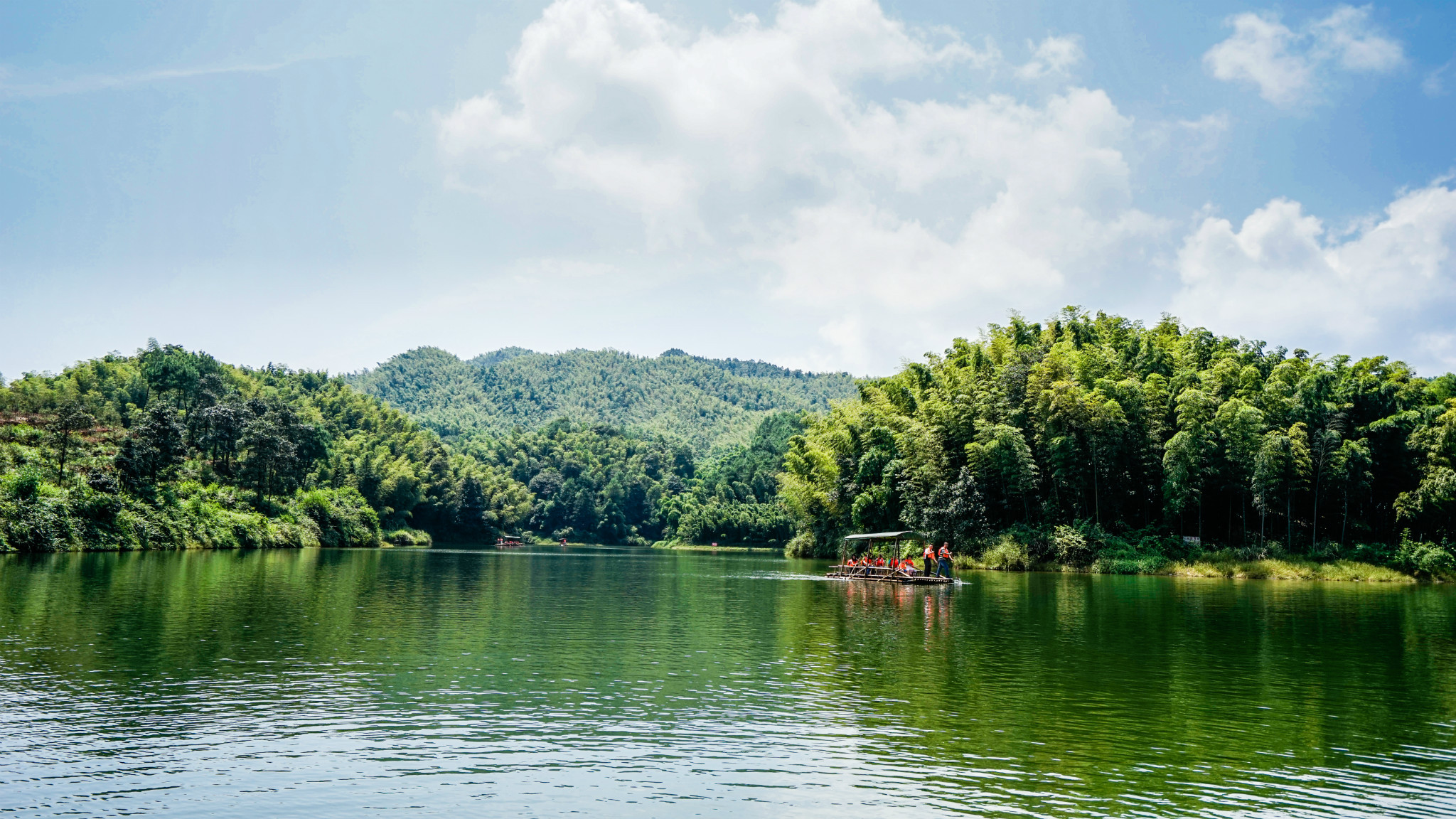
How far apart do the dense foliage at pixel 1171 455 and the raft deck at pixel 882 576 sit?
38.4 feet

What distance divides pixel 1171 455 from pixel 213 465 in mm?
77000

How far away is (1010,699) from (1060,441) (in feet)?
148

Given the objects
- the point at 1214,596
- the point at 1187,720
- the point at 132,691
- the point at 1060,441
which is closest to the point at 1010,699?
the point at 1187,720

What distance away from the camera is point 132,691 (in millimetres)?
16875

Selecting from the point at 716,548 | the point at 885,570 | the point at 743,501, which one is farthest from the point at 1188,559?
the point at 743,501

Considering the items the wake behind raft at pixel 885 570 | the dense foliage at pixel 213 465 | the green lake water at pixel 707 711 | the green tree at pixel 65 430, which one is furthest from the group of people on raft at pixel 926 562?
the green tree at pixel 65 430

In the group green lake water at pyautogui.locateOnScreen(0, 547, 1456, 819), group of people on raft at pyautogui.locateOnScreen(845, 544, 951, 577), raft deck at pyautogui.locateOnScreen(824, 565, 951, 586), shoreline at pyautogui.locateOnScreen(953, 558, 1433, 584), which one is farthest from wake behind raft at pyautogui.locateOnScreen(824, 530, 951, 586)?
green lake water at pyautogui.locateOnScreen(0, 547, 1456, 819)

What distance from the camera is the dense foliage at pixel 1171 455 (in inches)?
2202

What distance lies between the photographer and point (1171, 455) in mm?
57375

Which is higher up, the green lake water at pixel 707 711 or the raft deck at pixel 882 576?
the green lake water at pixel 707 711

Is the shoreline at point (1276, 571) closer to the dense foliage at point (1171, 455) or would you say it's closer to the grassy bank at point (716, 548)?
the dense foliage at point (1171, 455)

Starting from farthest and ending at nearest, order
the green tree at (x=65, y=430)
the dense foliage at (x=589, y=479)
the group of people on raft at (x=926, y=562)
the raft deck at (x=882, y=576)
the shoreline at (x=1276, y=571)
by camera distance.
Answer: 1. the dense foliage at (x=589, y=479)
2. the green tree at (x=65, y=430)
3. the shoreline at (x=1276, y=571)
4. the group of people on raft at (x=926, y=562)
5. the raft deck at (x=882, y=576)

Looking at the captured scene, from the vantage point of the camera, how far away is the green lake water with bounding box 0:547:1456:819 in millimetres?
12016

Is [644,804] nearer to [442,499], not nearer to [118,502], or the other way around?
[118,502]
